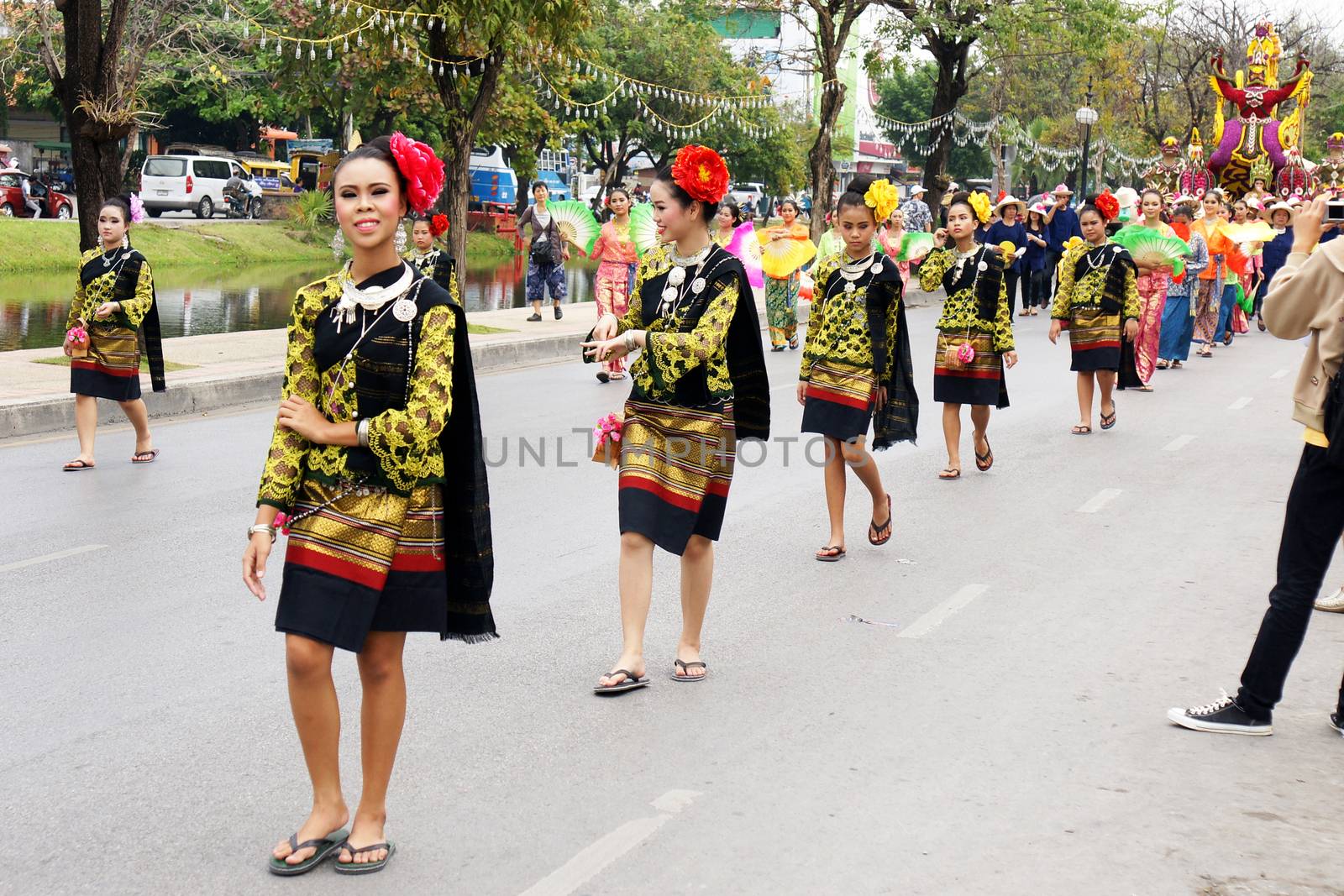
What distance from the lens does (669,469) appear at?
5.52 metres

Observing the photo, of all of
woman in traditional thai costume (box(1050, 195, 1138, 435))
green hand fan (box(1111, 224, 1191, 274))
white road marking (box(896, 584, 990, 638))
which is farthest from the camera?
green hand fan (box(1111, 224, 1191, 274))

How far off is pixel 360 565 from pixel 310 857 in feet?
2.59

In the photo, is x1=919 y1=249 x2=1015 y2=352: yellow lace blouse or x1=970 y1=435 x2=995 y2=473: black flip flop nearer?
x1=919 y1=249 x2=1015 y2=352: yellow lace blouse

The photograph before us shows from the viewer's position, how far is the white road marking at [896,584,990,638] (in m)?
6.46

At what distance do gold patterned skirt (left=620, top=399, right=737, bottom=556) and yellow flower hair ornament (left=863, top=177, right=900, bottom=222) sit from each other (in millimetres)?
2428

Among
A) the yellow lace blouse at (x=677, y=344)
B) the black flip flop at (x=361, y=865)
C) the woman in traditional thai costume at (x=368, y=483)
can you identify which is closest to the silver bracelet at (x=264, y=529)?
the woman in traditional thai costume at (x=368, y=483)

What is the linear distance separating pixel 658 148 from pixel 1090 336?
53.1 m

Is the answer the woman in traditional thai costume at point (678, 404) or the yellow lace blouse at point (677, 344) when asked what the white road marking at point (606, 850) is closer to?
the woman in traditional thai costume at point (678, 404)

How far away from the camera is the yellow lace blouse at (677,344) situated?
5.31m

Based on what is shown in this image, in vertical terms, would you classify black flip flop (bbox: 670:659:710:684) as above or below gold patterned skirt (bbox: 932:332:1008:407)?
below

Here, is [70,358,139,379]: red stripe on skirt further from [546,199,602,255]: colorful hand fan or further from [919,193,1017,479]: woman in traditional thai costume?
[546,199,602,255]: colorful hand fan

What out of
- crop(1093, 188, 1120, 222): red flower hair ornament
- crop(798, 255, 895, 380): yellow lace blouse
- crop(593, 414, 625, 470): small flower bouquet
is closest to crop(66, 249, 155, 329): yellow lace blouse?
crop(798, 255, 895, 380): yellow lace blouse

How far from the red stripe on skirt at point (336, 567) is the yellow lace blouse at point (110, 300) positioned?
6.78 meters

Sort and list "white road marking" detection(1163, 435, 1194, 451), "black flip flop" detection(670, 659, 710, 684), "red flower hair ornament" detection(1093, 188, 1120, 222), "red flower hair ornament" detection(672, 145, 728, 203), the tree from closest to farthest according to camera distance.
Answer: "red flower hair ornament" detection(672, 145, 728, 203) < "black flip flop" detection(670, 659, 710, 684) < "white road marking" detection(1163, 435, 1194, 451) < "red flower hair ornament" detection(1093, 188, 1120, 222) < the tree
